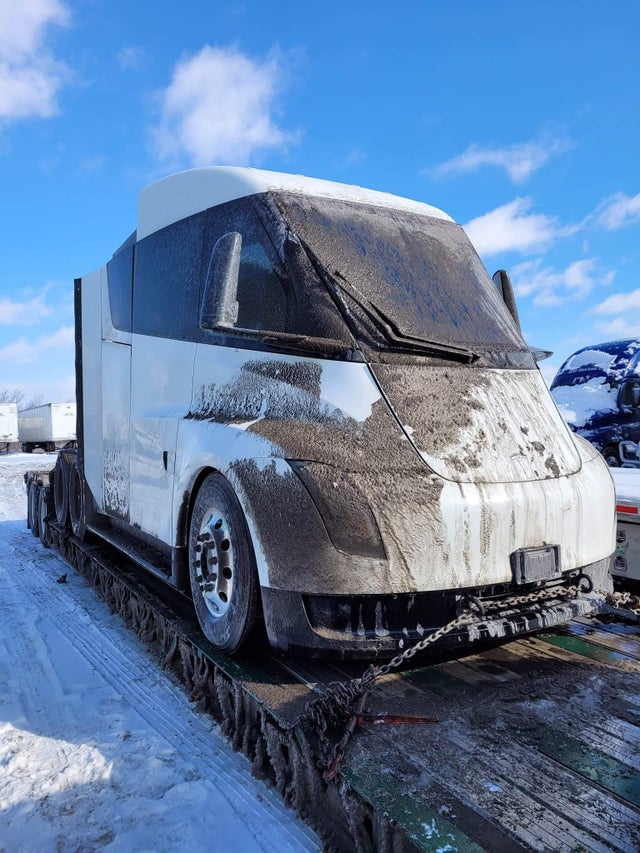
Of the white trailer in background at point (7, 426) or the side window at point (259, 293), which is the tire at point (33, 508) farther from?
the white trailer in background at point (7, 426)

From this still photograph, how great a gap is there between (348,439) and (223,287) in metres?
1.05

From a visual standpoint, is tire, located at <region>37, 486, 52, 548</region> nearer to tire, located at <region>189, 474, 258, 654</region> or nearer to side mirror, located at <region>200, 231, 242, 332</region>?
tire, located at <region>189, 474, 258, 654</region>

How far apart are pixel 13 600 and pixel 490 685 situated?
16.8 feet

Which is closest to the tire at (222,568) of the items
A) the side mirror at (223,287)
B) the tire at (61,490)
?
the side mirror at (223,287)

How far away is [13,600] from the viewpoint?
6512mm

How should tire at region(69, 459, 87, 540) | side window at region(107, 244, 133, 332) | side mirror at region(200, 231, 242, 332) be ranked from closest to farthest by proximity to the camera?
1. side mirror at region(200, 231, 242, 332)
2. side window at region(107, 244, 133, 332)
3. tire at region(69, 459, 87, 540)

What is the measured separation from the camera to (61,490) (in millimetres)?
8039

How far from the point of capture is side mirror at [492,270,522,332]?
470cm

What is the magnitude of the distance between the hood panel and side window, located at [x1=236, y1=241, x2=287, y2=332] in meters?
0.64

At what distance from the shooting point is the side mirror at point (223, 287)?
3.34 m

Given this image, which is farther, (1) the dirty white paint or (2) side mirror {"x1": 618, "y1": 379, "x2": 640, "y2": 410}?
(2) side mirror {"x1": 618, "y1": 379, "x2": 640, "y2": 410}

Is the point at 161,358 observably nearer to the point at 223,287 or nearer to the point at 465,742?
the point at 223,287

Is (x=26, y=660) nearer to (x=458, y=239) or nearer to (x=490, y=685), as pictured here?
(x=490, y=685)

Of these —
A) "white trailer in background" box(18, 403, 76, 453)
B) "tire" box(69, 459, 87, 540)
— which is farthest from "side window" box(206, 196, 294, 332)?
"white trailer in background" box(18, 403, 76, 453)
